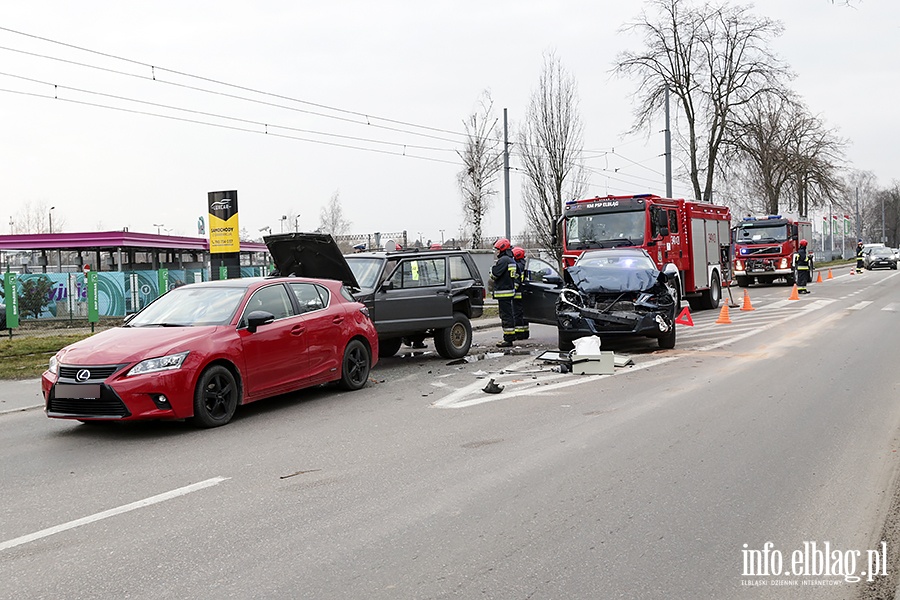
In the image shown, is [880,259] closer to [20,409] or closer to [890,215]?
[20,409]

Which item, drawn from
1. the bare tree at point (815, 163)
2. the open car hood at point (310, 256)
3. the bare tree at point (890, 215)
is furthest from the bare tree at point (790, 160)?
the bare tree at point (890, 215)

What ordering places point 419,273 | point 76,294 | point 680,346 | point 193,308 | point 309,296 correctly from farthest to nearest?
point 76,294, point 680,346, point 419,273, point 309,296, point 193,308

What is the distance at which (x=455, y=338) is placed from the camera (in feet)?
43.9

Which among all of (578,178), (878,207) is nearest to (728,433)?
(578,178)

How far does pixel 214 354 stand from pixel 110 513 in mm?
2851

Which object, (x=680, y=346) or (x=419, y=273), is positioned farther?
(x=680, y=346)

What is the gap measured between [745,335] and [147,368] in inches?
467

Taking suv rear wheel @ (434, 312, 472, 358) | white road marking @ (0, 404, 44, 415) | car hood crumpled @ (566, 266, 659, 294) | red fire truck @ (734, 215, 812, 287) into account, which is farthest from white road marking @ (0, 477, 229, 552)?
red fire truck @ (734, 215, 812, 287)

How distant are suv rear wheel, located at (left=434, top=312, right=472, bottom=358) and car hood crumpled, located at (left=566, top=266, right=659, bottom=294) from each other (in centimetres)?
218

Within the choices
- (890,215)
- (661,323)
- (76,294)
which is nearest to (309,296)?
(661,323)

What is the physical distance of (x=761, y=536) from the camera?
187 inches

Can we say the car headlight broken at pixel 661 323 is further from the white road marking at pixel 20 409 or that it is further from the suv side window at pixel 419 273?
the white road marking at pixel 20 409

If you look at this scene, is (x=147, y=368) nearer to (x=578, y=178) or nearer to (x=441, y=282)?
(x=441, y=282)

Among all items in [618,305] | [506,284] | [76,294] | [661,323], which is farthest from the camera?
[76,294]
